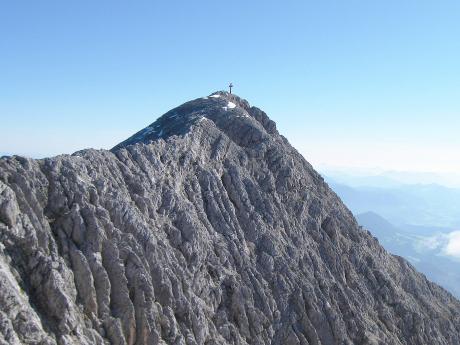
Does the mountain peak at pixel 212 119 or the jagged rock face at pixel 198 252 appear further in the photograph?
the mountain peak at pixel 212 119

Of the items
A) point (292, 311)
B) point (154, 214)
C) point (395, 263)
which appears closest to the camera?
point (154, 214)

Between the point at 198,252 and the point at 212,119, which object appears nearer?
the point at 198,252

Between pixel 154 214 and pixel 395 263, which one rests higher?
pixel 395 263

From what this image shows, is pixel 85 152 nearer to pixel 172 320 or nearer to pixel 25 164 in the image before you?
pixel 25 164

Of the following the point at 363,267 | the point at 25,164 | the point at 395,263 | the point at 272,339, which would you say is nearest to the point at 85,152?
the point at 25,164

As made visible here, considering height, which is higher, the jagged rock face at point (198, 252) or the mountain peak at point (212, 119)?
the mountain peak at point (212, 119)
